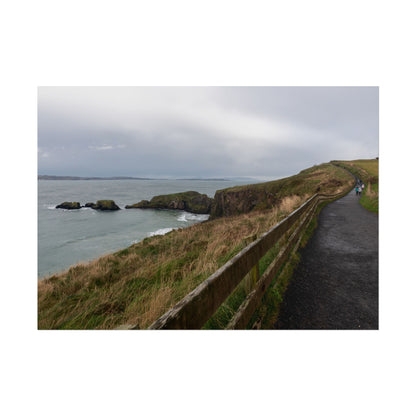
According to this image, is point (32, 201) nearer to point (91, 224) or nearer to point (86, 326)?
point (86, 326)

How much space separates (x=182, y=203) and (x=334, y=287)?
5794 centimetres

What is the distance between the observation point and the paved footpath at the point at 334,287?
2637 millimetres

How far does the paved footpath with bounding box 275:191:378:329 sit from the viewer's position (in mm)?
2637

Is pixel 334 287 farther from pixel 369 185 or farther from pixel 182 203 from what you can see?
pixel 182 203

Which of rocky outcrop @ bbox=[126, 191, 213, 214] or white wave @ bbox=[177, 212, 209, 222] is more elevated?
rocky outcrop @ bbox=[126, 191, 213, 214]

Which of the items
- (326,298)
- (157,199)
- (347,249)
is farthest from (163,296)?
(157,199)

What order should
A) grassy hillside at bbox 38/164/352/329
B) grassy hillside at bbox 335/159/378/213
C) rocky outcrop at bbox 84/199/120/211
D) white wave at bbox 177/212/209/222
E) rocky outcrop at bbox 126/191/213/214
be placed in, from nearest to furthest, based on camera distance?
grassy hillside at bbox 38/164/352/329 → grassy hillside at bbox 335/159/378/213 → white wave at bbox 177/212/209/222 → rocky outcrop at bbox 84/199/120/211 → rocky outcrop at bbox 126/191/213/214

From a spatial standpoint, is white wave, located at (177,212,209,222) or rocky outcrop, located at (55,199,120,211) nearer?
white wave, located at (177,212,209,222)

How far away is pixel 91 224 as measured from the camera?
3584 cm

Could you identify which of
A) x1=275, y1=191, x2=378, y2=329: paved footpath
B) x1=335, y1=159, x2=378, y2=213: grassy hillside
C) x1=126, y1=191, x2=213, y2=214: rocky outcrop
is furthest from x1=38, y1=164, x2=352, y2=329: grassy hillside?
x1=126, y1=191, x2=213, y2=214: rocky outcrop

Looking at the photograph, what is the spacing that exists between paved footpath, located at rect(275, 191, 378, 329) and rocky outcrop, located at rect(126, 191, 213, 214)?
51630mm

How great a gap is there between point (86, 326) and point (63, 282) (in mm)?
3215

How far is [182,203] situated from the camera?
60500 millimetres

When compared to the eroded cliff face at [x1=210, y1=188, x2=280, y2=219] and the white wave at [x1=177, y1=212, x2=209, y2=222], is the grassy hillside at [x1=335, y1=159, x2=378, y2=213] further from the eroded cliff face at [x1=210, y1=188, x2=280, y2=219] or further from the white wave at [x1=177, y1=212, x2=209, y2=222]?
the white wave at [x1=177, y1=212, x2=209, y2=222]
